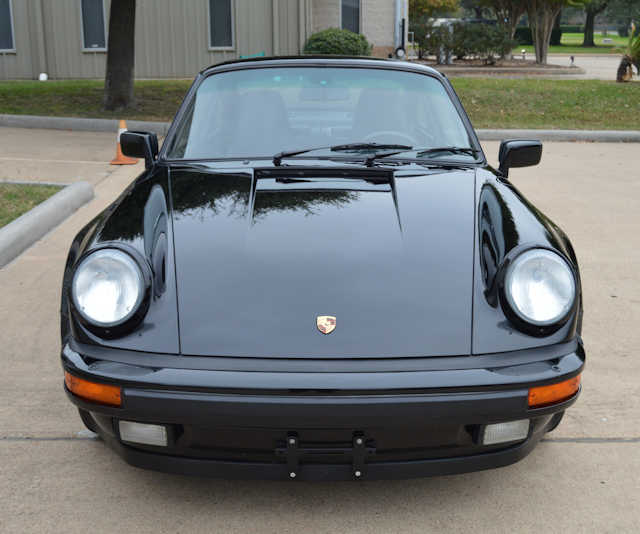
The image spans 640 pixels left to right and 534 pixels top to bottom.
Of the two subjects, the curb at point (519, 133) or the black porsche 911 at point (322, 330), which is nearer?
the black porsche 911 at point (322, 330)

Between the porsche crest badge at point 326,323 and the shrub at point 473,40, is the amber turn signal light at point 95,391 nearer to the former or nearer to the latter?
the porsche crest badge at point 326,323

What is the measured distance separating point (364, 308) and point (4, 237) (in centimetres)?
384

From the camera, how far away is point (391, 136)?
3596mm

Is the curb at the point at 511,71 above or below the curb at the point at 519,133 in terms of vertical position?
above

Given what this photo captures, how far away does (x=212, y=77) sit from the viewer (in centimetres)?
386

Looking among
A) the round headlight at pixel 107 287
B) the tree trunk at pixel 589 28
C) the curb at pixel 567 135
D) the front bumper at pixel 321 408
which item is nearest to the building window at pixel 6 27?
the curb at pixel 567 135

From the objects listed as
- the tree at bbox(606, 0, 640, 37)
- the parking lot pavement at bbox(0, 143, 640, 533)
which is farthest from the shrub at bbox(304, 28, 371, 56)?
the tree at bbox(606, 0, 640, 37)

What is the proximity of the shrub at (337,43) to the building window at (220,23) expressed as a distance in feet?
8.32

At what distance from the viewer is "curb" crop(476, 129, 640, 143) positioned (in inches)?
449

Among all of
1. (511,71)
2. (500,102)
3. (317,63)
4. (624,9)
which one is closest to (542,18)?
(511,71)

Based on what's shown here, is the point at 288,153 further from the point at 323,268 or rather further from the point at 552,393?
the point at 552,393

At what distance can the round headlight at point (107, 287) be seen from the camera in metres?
2.40

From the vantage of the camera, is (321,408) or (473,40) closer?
(321,408)

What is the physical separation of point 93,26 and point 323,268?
21004mm
